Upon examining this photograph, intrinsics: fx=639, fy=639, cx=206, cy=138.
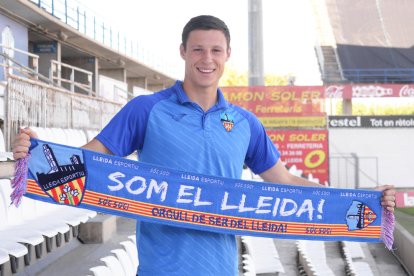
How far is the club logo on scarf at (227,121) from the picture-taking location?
243 cm

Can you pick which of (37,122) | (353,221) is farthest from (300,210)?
(37,122)

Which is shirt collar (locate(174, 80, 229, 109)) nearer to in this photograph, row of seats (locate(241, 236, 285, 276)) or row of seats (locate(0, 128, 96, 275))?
row of seats (locate(0, 128, 96, 275))

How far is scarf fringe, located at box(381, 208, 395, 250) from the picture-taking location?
2982 mm

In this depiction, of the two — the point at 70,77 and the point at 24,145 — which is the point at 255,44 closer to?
the point at 70,77

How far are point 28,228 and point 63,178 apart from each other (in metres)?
2.41

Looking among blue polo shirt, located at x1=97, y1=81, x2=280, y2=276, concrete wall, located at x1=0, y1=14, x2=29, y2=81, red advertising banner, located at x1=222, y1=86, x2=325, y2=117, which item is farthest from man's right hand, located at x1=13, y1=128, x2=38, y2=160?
red advertising banner, located at x1=222, y1=86, x2=325, y2=117

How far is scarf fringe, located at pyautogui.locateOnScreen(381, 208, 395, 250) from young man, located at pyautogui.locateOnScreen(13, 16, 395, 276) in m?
0.89

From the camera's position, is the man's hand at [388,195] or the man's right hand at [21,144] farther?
the man's hand at [388,195]

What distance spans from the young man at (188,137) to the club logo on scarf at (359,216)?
0.81 m

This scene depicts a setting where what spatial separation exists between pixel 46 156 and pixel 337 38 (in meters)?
33.9

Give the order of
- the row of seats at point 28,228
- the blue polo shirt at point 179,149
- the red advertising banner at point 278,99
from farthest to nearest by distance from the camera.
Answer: the red advertising banner at point 278,99
the row of seats at point 28,228
the blue polo shirt at point 179,149

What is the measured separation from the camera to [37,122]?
28.9ft

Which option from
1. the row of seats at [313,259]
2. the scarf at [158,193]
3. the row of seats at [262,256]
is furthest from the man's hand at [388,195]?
the row of seats at [313,259]

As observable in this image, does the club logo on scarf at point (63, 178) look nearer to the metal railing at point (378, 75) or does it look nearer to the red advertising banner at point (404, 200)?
the red advertising banner at point (404, 200)
